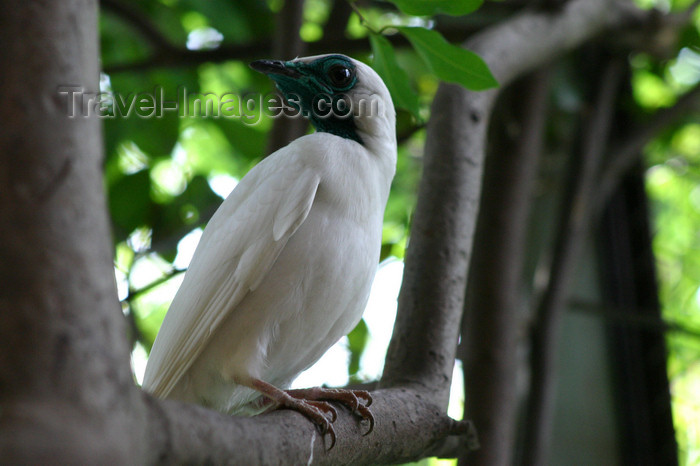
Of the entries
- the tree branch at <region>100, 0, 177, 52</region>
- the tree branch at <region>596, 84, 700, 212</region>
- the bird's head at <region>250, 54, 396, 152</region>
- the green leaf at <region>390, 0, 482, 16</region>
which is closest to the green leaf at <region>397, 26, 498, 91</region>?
the green leaf at <region>390, 0, 482, 16</region>

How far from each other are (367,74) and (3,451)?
140 cm

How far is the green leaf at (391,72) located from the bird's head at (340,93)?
0.06m

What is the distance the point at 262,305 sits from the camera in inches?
57.6

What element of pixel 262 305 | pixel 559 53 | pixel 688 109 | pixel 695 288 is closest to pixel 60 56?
pixel 262 305

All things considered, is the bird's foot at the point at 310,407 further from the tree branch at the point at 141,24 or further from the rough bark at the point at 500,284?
the tree branch at the point at 141,24

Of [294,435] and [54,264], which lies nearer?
[54,264]

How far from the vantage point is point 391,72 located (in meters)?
1.70

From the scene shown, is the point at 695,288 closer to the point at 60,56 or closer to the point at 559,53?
the point at 559,53

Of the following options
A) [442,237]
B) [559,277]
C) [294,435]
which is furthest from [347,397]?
[559,277]

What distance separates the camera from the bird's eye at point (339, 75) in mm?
1769

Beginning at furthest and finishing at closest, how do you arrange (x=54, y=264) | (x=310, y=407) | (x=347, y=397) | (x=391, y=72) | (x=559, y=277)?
(x=559, y=277)
(x=391, y=72)
(x=347, y=397)
(x=310, y=407)
(x=54, y=264)

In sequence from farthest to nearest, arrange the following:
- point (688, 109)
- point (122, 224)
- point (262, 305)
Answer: point (688, 109), point (122, 224), point (262, 305)

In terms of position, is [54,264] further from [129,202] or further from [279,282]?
[129,202]

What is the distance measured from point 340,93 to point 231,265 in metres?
0.57
